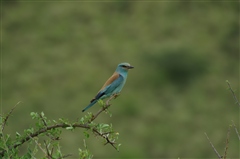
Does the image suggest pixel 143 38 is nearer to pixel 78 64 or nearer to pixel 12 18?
pixel 78 64

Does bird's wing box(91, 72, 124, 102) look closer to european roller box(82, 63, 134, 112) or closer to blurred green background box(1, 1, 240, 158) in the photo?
european roller box(82, 63, 134, 112)

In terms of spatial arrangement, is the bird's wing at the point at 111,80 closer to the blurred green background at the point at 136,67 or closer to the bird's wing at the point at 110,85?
the bird's wing at the point at 110,85

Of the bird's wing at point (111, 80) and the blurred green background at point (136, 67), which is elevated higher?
the blurred green background at point (136, 67)

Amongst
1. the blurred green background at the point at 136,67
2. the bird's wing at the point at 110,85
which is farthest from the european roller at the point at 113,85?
the blurred green background at the point at 136,67

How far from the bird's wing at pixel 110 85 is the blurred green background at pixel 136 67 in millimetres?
6599

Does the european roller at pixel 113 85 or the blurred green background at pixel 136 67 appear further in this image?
the blurred green background at pixel 136 67

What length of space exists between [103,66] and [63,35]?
143 cm

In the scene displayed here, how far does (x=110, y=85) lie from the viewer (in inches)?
156

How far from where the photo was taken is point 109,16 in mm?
14586

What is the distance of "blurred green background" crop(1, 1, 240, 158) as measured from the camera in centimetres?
1168

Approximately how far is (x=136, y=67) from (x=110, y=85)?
30.7 feet

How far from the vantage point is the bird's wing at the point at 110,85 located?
3.93 m

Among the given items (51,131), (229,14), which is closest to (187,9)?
(229,14)

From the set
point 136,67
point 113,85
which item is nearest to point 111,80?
point 113,85
